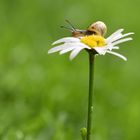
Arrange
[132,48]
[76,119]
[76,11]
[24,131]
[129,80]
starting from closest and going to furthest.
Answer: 1. [24,131]
2. [76,119]
3. [129,80]
4. [132,48]
5. [76,11]

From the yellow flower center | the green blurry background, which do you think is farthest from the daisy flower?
the green blurry background

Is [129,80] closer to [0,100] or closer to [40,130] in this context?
[0,100]

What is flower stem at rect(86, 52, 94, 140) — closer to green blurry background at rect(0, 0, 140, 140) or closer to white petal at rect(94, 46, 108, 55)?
white petal at rect(94, 46, 108, 55)

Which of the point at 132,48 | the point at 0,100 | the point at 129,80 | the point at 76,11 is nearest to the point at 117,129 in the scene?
the point at 0,100

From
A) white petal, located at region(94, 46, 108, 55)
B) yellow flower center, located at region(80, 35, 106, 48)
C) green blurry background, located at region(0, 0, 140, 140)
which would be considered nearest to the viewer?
white petal, located at region(94, 46, 108, 55)

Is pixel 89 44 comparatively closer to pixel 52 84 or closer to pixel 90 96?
pixel 90 96

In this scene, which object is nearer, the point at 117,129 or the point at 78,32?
the point at 78,32
